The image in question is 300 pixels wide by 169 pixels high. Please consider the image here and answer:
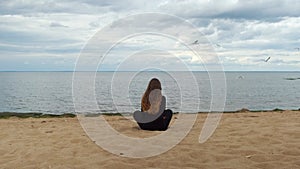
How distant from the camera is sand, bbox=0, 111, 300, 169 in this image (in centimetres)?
599

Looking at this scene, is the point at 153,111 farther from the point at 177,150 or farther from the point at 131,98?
the point at 131,98

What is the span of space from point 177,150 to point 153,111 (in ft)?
9.07

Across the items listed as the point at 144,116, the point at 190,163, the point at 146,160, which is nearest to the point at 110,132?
the point at 144,116

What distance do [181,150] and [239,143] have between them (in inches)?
53.4

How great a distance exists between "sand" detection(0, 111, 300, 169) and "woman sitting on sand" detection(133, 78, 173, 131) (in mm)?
353

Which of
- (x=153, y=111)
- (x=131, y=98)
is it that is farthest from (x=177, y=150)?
(x=131, y=98)

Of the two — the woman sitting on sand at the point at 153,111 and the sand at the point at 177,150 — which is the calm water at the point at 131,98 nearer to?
the woman sitting on sand at the point at 153,111

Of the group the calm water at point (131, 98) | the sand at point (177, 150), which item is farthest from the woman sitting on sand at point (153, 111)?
the calm water at point (131, 98)

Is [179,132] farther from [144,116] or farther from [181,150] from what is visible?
[181,150]

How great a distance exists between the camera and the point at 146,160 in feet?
20.7

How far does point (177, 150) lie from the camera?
7.02 meters

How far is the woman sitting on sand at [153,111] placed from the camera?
9633 mm

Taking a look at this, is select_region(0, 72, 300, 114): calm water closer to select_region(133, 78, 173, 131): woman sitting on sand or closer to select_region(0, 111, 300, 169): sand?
select_region(133, 78, 173, 131): woman sitting on sand

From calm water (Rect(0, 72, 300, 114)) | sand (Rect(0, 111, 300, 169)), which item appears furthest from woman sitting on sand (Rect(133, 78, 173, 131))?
calm water (Rect(0, 72, 300, 114))
